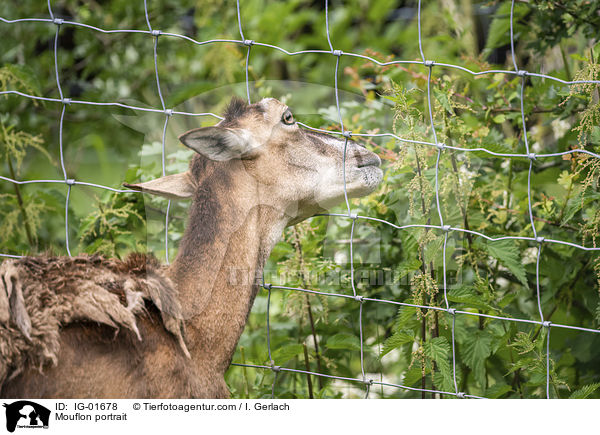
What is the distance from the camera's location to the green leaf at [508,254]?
2.53 meters

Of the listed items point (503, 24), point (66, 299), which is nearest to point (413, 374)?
point (66, 299)

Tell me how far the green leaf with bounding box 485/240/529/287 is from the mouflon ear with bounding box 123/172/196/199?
111 cm

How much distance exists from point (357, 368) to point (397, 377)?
0.70 ft

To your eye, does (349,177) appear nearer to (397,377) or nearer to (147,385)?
(147,385)

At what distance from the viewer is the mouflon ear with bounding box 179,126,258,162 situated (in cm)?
228

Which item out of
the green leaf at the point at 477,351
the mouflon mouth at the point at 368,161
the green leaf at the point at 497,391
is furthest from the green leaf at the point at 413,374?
the mouflon mouth at the point at 368,161

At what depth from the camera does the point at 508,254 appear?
258 centimetres
